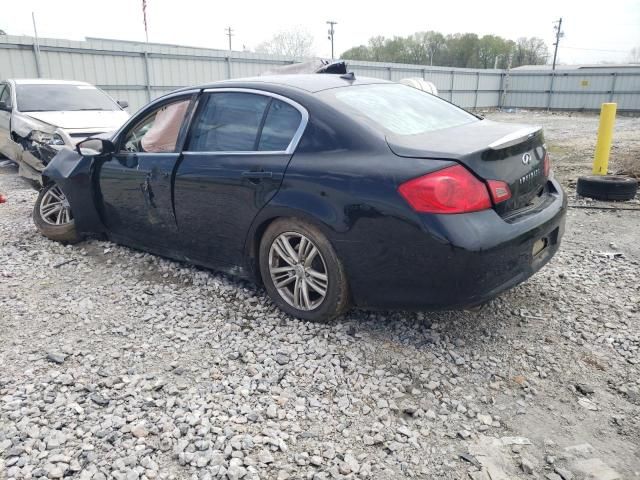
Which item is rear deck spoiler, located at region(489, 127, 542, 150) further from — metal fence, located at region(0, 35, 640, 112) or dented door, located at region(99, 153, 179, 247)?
metal fence, located at region(0, 35, 640, 112)

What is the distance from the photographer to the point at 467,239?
8.46 ft

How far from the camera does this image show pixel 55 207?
497 cm

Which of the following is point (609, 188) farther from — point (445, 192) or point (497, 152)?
point (445, 192)

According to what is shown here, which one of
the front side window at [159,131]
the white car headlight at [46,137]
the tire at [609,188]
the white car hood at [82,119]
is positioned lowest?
the tire at [609,188]

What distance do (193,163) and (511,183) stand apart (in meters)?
2.14

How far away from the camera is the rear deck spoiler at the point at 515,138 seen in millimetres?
2820

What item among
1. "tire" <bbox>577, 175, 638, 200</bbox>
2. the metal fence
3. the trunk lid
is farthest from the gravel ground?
the metal fence

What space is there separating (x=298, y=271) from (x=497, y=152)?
1388mm

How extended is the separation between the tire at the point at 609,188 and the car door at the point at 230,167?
496 cm

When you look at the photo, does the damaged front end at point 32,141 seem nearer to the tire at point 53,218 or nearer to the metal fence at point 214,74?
the tire at point 53,218

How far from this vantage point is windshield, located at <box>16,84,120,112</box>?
8.58 metres

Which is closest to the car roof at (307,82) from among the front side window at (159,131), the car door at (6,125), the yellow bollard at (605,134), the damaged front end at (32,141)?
the front side window at (159,131)

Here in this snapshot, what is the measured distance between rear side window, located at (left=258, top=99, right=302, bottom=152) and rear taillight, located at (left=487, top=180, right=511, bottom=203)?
1.23m

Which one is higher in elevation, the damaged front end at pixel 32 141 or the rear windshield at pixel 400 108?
the rear windshield at pixel 400 108
